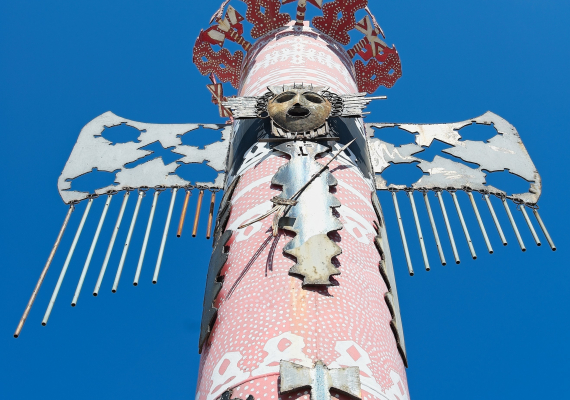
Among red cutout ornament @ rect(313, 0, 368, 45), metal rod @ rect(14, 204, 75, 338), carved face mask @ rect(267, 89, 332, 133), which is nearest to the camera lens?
metal rod @ rect(14, 204, 75, 338)

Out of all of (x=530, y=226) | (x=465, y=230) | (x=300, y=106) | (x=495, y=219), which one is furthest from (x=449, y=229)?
(x=300, y=106)

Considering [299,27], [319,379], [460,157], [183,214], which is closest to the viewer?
[319,379]

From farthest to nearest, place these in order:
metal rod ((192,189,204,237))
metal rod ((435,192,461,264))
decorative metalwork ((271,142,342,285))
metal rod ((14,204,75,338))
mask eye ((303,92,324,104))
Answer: metal rod ((192,189,204,237))
mask eye ((303,92,324,104))
metal rod ((435,192,461,264))
metal rod ((14,204,75,338))
decorative metalwork ((271,142,342,285))

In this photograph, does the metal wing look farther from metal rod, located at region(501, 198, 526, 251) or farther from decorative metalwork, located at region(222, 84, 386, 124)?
metal rod, located at region(501, 198, 526, 251)

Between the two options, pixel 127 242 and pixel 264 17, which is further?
pixel 264 17

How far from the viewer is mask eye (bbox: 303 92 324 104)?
5.58 m

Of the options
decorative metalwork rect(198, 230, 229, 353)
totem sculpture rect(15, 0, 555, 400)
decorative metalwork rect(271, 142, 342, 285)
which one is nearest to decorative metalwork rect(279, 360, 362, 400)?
totem sculpture rect(15, 0, 555, 400)

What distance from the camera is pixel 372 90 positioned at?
8094 millimetres

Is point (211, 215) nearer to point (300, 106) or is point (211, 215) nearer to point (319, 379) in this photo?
point (300, 106)

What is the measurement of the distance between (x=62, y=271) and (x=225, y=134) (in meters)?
2.68

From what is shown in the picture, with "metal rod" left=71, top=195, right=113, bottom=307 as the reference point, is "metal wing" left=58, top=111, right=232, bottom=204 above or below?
above

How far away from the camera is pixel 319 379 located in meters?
3.43

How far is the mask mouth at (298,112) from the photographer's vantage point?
544cm

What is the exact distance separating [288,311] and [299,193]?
36.7 inches
